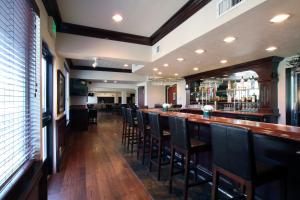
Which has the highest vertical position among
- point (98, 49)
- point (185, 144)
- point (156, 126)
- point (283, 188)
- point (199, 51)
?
point (98, 49)

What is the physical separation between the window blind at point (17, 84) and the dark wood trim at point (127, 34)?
4.02 ft

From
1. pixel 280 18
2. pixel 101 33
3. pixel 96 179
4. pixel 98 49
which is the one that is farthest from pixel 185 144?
pixel 101 33

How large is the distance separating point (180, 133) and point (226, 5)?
1.80m

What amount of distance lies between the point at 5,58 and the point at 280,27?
3.34 meters

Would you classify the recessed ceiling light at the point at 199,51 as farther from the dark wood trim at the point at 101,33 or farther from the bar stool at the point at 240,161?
the bar stool at the point at 240,161

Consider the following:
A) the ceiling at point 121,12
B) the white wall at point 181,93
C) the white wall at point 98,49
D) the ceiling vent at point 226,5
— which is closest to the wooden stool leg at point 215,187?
the ceiling vent at point 226,5

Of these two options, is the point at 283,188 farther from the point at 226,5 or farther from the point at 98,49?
the point at 98,49

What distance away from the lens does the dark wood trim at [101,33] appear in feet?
11.6

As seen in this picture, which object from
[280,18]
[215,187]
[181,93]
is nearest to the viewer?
[215,187]

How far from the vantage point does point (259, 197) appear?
1791mm

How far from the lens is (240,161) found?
1.32 meters

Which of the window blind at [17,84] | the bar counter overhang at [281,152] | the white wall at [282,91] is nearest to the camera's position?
the window blind at [17,84]

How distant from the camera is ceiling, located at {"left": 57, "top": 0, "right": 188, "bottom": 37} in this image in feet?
9.08

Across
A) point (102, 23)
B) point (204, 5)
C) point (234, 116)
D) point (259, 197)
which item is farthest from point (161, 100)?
point (259, 197)
